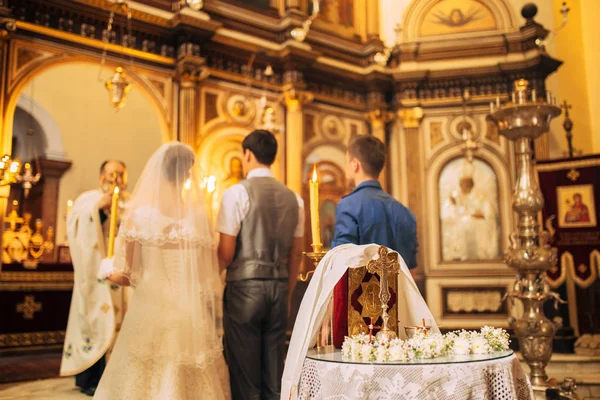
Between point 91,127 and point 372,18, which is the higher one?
point 372,18

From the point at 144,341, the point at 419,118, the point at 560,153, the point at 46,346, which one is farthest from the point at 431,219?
the point at 144,341

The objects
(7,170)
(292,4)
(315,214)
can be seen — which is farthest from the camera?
(292,4)

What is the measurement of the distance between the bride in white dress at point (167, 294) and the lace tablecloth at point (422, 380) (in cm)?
125

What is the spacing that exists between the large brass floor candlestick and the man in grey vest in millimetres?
2568

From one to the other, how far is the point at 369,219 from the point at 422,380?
105 cm

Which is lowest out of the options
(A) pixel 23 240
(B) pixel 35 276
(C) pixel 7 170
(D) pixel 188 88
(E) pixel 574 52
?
(B) pixel 35 276

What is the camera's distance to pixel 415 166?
9180 mm

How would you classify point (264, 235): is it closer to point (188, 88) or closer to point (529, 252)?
point (529, 252)

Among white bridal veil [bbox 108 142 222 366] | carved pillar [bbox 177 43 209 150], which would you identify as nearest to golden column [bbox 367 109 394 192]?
carved pillar [bbox 177 43 209 150]

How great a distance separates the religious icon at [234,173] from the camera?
7543 mm

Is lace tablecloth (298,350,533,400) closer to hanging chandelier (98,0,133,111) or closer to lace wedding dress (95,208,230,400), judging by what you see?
lace wedding dress (95,208,230,400)

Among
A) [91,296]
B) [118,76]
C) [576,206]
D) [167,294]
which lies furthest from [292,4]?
[167,294]

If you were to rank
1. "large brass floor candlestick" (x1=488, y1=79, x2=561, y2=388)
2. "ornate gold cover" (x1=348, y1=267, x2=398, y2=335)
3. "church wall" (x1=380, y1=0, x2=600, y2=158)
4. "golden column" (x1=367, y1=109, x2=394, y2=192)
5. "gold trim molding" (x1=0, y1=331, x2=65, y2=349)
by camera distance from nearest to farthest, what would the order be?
"ornate gold cover" (x1=348, y1=267, x2=398, y2=335)
"large brass floor candlestick" (x1=488, y1=79, x2=561, y2=388)
"gold trim molding" (x1=0, y1=331, x2=65, y2=349)
"golden column" (x1=367, y1=109, x2=394, y2=192)
"church wall" (x1=380, y1=0, x2=600, y2=158)

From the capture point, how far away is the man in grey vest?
3367 millimetres
